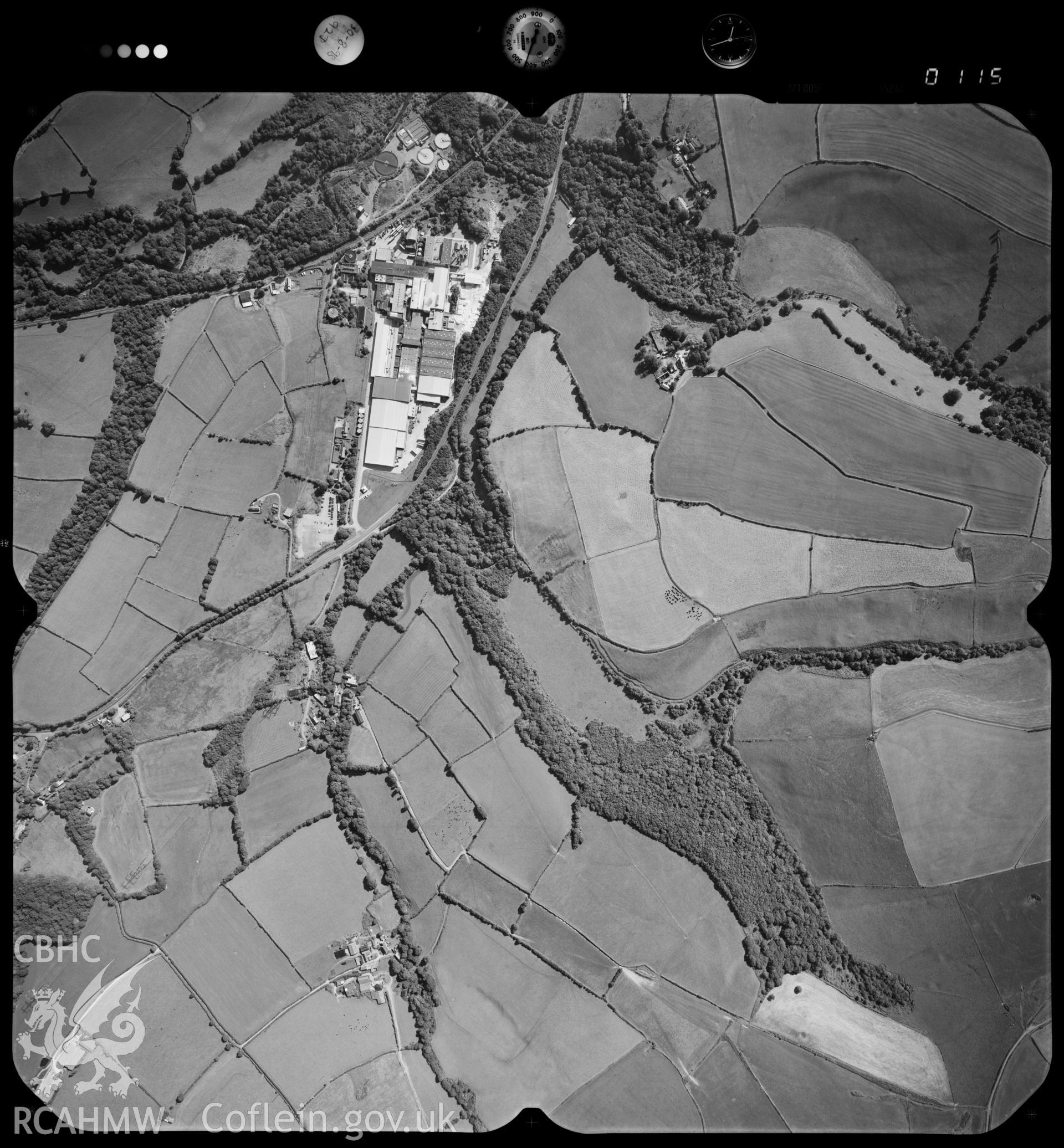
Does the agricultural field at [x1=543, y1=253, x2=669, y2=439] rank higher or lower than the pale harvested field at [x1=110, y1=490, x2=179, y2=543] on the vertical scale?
higher

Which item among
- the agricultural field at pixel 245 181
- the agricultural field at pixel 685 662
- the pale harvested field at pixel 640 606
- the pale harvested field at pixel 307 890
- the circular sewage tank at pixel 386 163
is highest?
the circular sewage tank at pixel 386 163

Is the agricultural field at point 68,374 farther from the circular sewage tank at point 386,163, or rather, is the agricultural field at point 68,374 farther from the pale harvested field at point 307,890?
the pale harvested field at point 307,890

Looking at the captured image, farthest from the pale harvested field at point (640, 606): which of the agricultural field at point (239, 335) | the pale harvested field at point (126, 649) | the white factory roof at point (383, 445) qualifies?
the pale harvested field at point (126, 649)

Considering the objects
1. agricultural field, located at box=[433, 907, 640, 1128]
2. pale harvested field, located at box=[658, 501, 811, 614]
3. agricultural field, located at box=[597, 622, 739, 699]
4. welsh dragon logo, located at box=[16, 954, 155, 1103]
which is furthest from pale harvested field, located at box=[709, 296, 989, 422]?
welsh dragon logo, located at box=[16, 954, 155, 1103]

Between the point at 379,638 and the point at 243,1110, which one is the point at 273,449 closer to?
the point at 379,638

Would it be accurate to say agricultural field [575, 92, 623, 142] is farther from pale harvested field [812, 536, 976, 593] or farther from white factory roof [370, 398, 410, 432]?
pale harvested field [812, 536, 976, 593]

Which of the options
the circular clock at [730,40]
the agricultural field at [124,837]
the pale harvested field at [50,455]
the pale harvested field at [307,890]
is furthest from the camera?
the pale harvested field at [50,455]
